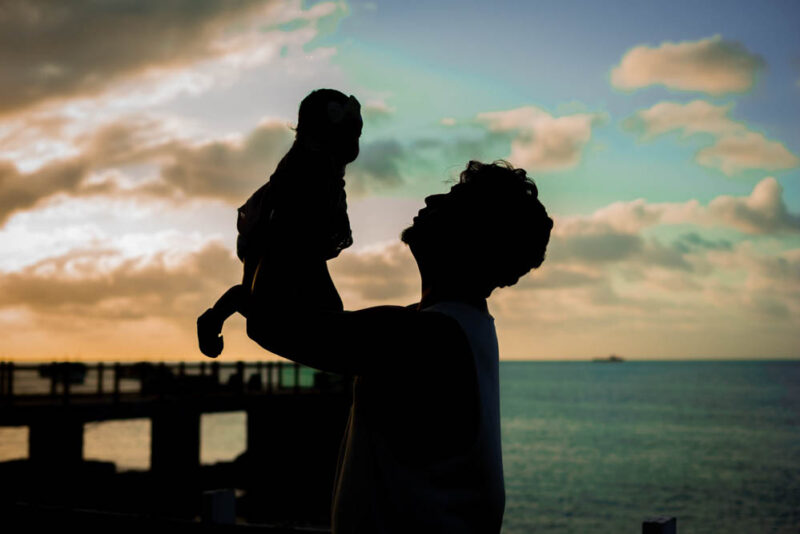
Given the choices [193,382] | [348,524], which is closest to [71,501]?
[193,382]

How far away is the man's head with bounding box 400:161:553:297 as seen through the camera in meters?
1.44

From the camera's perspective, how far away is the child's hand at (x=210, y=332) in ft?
4.76

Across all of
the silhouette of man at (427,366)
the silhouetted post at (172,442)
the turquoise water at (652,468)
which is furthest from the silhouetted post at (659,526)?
the turquoise water at (652,468)

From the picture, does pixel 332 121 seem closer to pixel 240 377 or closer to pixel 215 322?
pixel 215 322

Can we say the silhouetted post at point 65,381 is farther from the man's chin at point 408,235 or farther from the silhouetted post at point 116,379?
the man's chin at point 408,235

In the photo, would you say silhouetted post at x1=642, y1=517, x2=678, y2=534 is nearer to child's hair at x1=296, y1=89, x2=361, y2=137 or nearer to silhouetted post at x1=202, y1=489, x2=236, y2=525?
silhouetted post at x1=202, y1=489, x2=236, y2=525

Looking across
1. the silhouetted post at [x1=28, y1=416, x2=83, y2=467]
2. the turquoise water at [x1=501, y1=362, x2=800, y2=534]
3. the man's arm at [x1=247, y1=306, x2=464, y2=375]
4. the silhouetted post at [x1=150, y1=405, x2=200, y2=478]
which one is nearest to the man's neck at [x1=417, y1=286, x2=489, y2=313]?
the man's arm at [x1=247, y1=306, x2=464, y2=375]

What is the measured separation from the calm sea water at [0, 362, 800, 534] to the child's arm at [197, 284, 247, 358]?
33263 mm

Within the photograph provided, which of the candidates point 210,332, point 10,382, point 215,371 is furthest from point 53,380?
point 210,332

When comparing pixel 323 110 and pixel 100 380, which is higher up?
pixel 323 110

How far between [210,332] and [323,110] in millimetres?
475

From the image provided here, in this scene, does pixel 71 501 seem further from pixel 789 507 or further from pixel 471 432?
pixel 789 507

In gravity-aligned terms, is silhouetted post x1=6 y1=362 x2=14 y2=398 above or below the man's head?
below

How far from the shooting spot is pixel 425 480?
4.31ft
